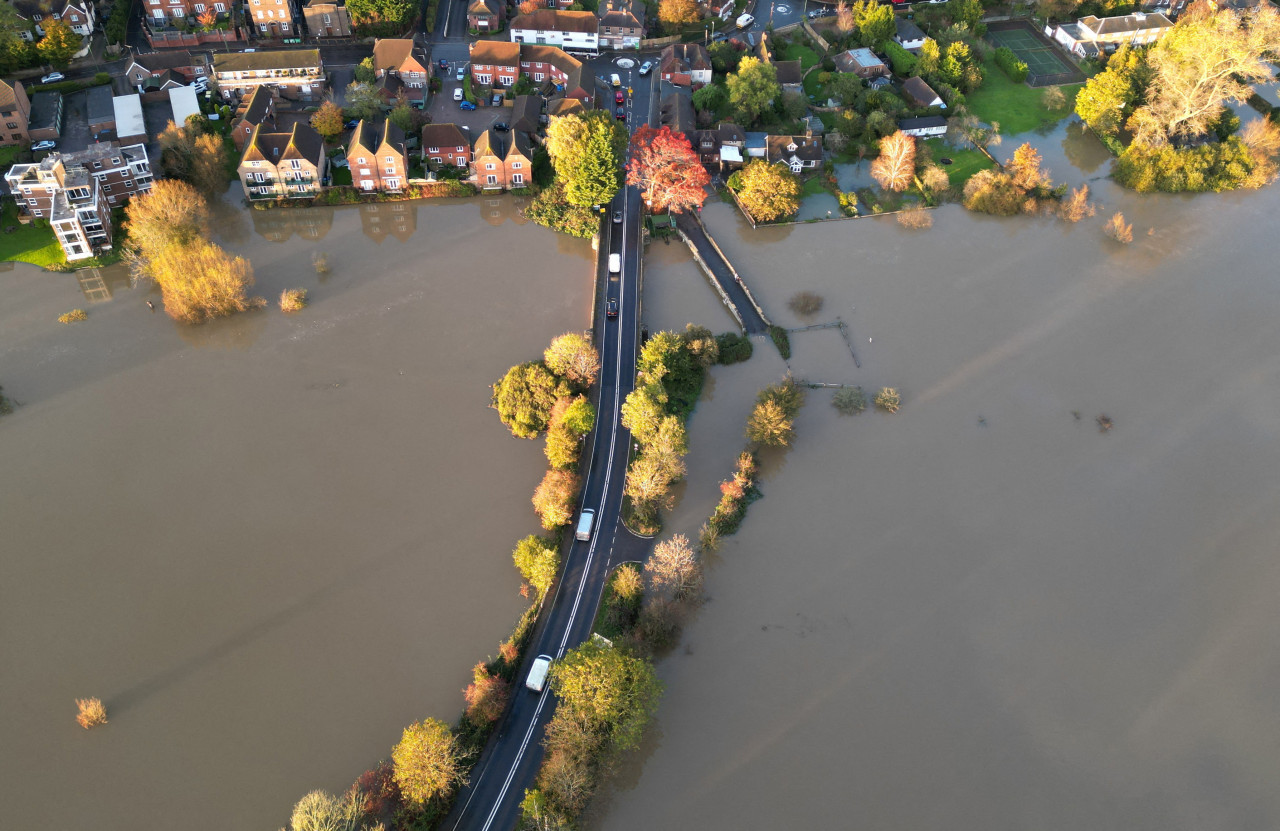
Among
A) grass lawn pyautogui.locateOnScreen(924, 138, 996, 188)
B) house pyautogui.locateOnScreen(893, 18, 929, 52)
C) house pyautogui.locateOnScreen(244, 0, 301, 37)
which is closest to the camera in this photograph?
grass lawn pyautogui.locateOnScreen(924, 138, 996, 188)

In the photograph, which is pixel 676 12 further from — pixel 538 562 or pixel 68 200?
pixel 538 562

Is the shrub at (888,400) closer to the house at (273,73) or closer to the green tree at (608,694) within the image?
the green tree at (608,694)

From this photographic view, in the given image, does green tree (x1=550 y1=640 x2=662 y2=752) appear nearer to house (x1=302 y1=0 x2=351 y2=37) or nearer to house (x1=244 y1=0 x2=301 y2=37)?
house (x1=302 y1=0 x2=351 y2=37)

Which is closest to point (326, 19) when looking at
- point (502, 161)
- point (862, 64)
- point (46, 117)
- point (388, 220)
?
point (46, 117)

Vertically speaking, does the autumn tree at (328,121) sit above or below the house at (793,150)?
above

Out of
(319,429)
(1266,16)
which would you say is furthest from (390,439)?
(1266,16)

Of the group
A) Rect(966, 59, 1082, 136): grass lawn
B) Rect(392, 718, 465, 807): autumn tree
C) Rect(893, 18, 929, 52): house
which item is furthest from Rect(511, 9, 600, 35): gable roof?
Rect(392, 718, 465, 807): autumn tree

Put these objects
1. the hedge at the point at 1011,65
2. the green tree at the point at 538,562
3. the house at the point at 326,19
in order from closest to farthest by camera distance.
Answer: the green tree at the point at 538,562 < the house at the point at 326,19 < the hedge at the point at 1011,65

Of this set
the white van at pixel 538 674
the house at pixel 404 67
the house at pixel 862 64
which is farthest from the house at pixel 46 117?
the house at pixel 862 64
